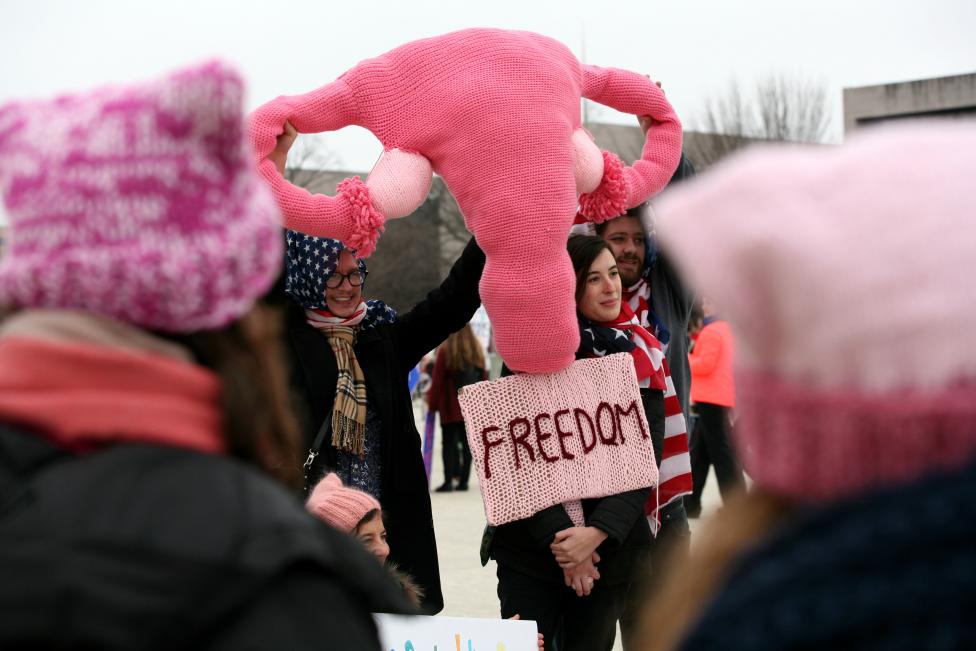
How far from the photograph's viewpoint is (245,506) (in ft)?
3.24

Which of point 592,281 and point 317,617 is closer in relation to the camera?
point 317,617

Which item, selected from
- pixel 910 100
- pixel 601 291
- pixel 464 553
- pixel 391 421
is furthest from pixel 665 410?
pixel 910 100

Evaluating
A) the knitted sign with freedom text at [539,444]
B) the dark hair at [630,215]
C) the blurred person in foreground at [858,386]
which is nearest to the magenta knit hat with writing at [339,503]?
the knitted sign with freedom text at [539,444]

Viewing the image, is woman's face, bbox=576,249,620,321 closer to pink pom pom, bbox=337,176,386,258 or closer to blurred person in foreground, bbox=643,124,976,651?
pink pom pom, bbox=337,176,386,258

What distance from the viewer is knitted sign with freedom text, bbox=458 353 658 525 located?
3074 mm

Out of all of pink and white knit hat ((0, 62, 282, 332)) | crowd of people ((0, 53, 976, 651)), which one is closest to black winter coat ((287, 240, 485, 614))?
crowd of people ((0, 53, 976, 651))

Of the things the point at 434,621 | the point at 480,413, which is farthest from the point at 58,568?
the point at 480,413

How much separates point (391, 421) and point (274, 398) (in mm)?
1851

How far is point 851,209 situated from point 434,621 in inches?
85.4

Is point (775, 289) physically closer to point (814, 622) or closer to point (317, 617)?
point (814, 622)

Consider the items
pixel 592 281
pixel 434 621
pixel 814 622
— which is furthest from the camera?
pixel 592 281

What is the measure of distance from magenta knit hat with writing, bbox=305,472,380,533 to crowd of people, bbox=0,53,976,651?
153 centimetres

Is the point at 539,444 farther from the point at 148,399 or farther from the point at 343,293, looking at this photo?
the point at 148,399

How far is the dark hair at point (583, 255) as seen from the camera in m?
3.32
